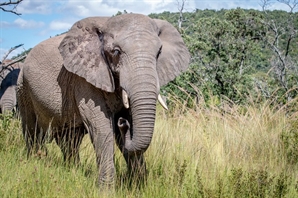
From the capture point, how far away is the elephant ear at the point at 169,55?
5094mm

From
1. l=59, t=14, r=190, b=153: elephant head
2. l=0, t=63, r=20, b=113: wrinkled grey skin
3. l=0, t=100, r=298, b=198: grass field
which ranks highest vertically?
l=59, t=14, r=190, b=153: elephant head

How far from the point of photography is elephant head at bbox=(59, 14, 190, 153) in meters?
4.37

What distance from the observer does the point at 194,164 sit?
18.4 ft

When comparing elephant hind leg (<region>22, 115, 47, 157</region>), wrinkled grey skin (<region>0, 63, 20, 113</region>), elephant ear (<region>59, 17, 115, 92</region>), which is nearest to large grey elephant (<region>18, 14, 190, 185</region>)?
elephant ear (<region>59, 17, 115, 92</region>)

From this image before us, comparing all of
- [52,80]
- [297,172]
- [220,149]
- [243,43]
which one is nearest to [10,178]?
[52,80]

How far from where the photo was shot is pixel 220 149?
636 centimetres

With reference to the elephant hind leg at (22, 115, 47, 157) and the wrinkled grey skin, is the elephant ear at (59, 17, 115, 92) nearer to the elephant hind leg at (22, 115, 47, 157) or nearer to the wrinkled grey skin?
the elephant hind leg at (22, 115, 47, 157)

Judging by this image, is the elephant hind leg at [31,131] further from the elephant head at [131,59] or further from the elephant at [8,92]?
the elephant at [8,92]

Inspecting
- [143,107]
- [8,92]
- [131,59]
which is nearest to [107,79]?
[131,59]

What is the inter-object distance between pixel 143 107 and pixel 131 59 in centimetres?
48

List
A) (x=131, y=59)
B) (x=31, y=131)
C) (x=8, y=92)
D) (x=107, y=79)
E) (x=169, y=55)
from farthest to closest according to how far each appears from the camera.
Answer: (x=8, y=92)
(x=31, y=131)
(x=169, y=55)
(x=107, y=79)
(x=131, y=59)

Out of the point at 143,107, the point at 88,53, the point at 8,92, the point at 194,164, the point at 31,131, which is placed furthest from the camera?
the point at 8,92

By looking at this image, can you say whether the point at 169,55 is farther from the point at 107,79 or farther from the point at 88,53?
the point at 88,53

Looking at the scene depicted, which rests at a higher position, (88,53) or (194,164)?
(88,53)
